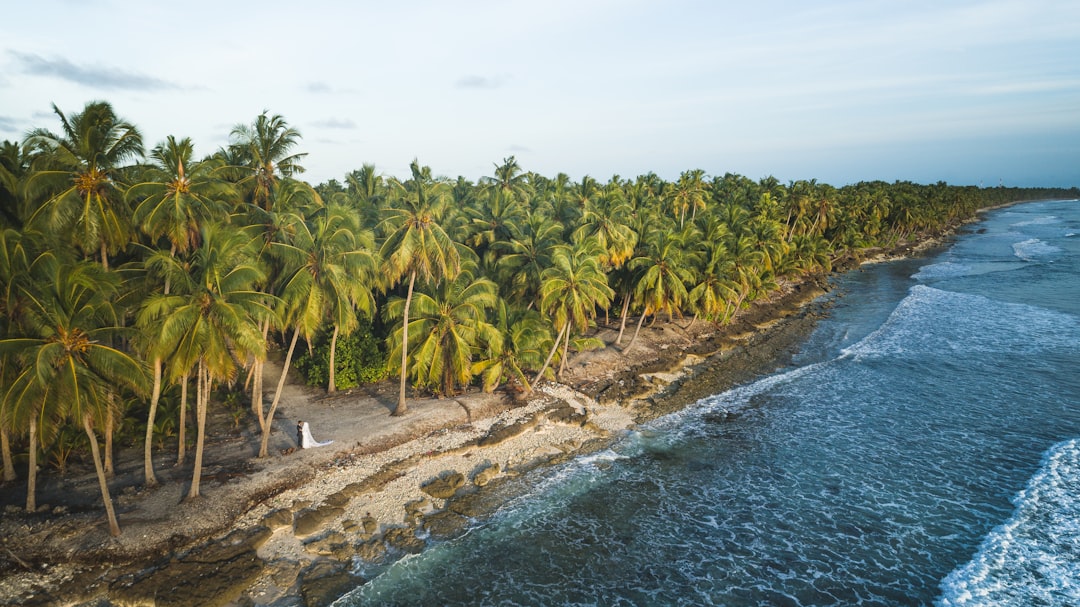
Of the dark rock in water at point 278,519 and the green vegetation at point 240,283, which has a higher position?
the green vegetation at point 240,283

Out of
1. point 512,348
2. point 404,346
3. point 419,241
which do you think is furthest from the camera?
point 512,348

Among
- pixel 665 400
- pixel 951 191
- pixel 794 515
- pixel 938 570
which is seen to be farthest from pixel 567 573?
pixel 951 191

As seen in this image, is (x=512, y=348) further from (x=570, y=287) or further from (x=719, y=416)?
(x=719, y=416)

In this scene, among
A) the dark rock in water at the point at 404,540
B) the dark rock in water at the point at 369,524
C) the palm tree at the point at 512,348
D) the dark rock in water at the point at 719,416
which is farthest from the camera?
the dark rock in water at the point at 719,416

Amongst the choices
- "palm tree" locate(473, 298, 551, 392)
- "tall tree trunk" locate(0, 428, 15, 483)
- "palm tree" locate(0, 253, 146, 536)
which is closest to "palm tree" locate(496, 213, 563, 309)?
"palm tree" locate(473, 298, 551, 392)

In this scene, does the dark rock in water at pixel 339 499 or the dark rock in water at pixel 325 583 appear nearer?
the dark rock in water at pixel 325 583

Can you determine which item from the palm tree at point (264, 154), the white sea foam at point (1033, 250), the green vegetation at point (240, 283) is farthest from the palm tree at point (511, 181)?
the white sea foam at point (1033, 250)

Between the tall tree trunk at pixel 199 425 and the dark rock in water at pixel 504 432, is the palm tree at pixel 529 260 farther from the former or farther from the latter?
the tall tree trunk at pixel 199 425

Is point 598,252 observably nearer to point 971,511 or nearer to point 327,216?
point 327,216


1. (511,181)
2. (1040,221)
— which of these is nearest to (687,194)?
(511,181)
